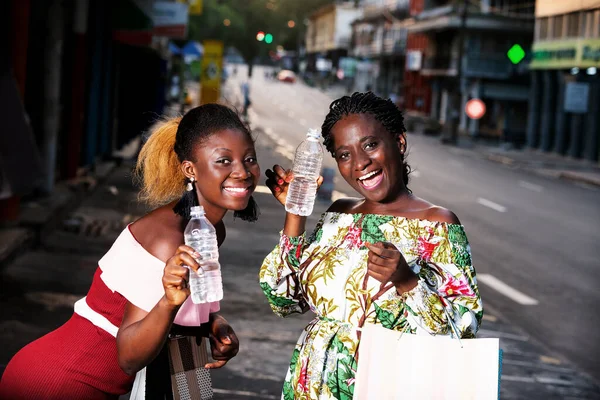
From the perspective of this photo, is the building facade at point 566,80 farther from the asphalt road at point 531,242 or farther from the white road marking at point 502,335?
the white road marking at point 502,335

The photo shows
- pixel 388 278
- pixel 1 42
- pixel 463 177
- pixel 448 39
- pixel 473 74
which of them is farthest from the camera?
pixel 448 39

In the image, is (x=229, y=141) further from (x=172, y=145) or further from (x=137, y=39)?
(x=137, y=39)

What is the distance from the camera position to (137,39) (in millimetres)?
22891

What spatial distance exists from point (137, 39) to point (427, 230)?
20253mm

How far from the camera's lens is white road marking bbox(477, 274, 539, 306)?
1150 cm

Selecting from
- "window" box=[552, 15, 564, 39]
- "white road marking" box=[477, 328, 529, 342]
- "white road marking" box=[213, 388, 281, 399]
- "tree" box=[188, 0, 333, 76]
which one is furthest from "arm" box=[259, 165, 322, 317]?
"tree" box=[188, 0, 333, 76]

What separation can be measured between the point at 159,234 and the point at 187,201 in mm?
209

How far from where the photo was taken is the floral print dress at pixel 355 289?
→ 3383 mm

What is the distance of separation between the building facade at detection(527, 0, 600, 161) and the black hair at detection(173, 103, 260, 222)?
3781 cm

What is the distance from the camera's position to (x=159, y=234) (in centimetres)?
321

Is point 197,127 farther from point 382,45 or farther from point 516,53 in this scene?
point 382,45

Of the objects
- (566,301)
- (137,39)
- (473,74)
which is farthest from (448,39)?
(566,301)

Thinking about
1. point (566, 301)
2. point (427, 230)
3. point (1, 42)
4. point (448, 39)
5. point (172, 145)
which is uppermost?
point (448, 39)

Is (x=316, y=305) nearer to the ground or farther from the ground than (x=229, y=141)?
nearer to the ground
